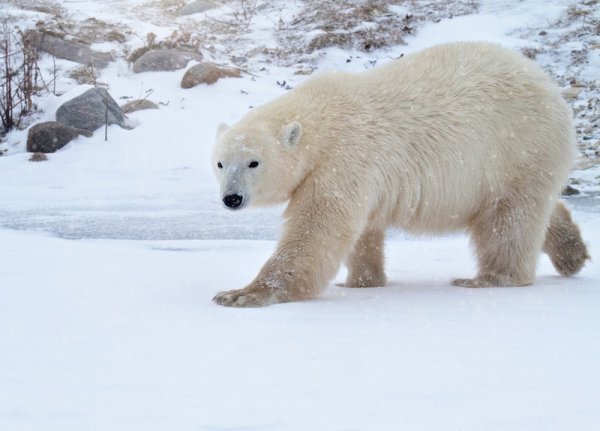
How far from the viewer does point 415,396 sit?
6.68 ft

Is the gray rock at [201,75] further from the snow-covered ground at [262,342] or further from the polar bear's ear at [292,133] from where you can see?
the polar bear's ear at [292,133]

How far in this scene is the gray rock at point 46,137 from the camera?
10.5 meters

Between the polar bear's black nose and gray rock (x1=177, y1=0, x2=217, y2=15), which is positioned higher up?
the polar bear's black nose

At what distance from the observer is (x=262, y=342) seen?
8.71 ft

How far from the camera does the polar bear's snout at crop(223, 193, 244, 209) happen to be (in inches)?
161

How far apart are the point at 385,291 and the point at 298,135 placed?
102 centimetres

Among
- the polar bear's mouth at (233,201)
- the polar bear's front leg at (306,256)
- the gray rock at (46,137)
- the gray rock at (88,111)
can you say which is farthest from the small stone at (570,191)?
the gray rock at (46,137)

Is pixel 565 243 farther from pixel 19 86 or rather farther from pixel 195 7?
pixel 195 7

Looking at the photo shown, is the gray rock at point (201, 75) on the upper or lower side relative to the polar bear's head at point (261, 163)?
lower

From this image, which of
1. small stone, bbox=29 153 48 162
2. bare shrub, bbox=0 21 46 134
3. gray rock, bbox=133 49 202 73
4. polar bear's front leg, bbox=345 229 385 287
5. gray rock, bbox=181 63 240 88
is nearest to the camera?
polar bear's front leg, bbox=345 229 385 287

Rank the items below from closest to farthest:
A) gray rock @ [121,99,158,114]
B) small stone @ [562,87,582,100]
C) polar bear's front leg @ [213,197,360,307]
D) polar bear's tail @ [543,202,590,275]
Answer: polar bear's front leg @ [213,197,360,307] → polar bear's tail @ [543,202,590,275] → small stone @ [562,87,582,100] → gray rock @ [121,99,158,114]

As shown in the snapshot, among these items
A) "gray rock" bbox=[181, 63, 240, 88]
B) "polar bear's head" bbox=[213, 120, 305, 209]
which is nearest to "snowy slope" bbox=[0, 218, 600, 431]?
"polar bear's head" bbox=[213, 120, 305, 209]

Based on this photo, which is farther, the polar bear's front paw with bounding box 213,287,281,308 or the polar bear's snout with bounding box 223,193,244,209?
the polar bear's snout with bounding box 223,193,244,209

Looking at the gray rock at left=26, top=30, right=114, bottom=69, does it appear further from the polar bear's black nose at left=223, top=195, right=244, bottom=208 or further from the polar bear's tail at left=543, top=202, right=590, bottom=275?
the polar bear's tail at left=543, top=202, right=590, bottom=275
